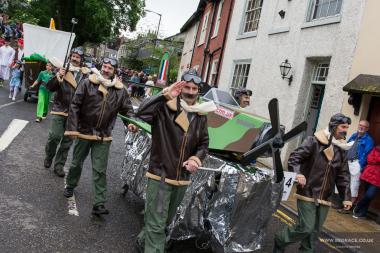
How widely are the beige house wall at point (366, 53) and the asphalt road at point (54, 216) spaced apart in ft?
12.1

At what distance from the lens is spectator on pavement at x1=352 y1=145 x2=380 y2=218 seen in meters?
8.37

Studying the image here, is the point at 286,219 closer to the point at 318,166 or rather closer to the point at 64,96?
the point at 318,166

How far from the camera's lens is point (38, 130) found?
1080 cm

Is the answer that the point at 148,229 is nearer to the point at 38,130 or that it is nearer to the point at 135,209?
the point at 135,209

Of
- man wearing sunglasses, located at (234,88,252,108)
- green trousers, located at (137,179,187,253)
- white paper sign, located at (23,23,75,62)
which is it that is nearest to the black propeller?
green trousers, located at (137,179,187,253)

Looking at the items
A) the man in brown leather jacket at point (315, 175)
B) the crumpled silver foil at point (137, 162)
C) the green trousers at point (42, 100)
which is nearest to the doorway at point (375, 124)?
the man in brown leather jacket at point (315, 175)

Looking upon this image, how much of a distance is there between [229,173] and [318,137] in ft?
4.25

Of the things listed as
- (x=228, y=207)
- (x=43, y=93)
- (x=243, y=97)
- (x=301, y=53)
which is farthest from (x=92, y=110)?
(x=301, y=53)

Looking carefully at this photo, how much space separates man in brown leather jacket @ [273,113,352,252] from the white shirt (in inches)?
603

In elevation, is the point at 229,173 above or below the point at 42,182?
above

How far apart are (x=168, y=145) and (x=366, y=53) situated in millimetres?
6996

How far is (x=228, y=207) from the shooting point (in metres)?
4.66

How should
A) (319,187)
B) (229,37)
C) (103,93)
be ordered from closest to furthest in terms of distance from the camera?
(319,187) < (103,93) < (229,37)

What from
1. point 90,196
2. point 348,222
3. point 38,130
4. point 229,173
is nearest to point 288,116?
point 348,222
